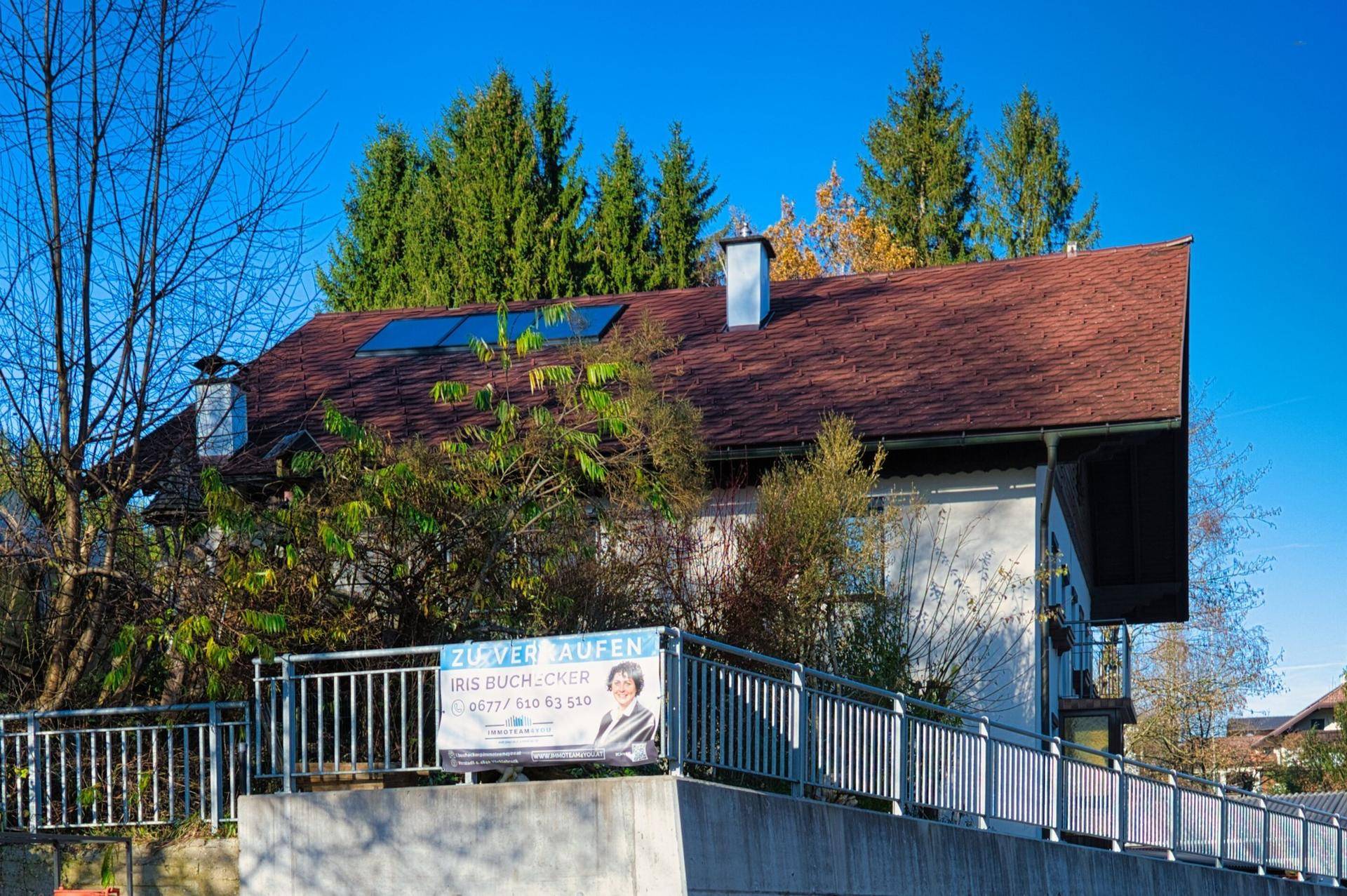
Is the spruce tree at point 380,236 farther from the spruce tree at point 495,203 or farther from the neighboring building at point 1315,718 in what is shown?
the neighboring building at point 1315,718

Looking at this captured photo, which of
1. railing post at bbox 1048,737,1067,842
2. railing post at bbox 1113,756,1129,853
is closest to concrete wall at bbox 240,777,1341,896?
railing post at bbox 1048,737,1067,842

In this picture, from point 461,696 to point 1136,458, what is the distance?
587 inches

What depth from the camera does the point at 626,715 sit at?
911 centimetres

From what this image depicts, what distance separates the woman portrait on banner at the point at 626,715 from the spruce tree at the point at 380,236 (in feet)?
99.5

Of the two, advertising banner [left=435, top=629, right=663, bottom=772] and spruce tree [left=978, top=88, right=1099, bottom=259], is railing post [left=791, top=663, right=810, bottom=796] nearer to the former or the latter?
advertising banner [left=435, top=629, right=663, bottom=772]

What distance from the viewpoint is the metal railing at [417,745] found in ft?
32.1

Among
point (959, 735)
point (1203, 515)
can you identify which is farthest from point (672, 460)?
point (1203, 515)

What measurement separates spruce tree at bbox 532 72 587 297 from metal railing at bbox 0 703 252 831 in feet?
86.6

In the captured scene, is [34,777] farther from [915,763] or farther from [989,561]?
[989,561]

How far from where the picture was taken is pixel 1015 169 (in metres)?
45.3

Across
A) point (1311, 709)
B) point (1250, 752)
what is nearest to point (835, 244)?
point (1250, 752)

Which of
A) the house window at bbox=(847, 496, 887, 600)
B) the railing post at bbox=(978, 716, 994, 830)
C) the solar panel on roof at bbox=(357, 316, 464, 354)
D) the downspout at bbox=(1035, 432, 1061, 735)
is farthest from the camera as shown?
the solar panel on roof at bbox=(357, 316, 464, 354)

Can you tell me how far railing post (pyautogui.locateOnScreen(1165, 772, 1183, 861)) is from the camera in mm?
15758

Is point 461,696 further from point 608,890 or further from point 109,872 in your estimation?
point 109,872
